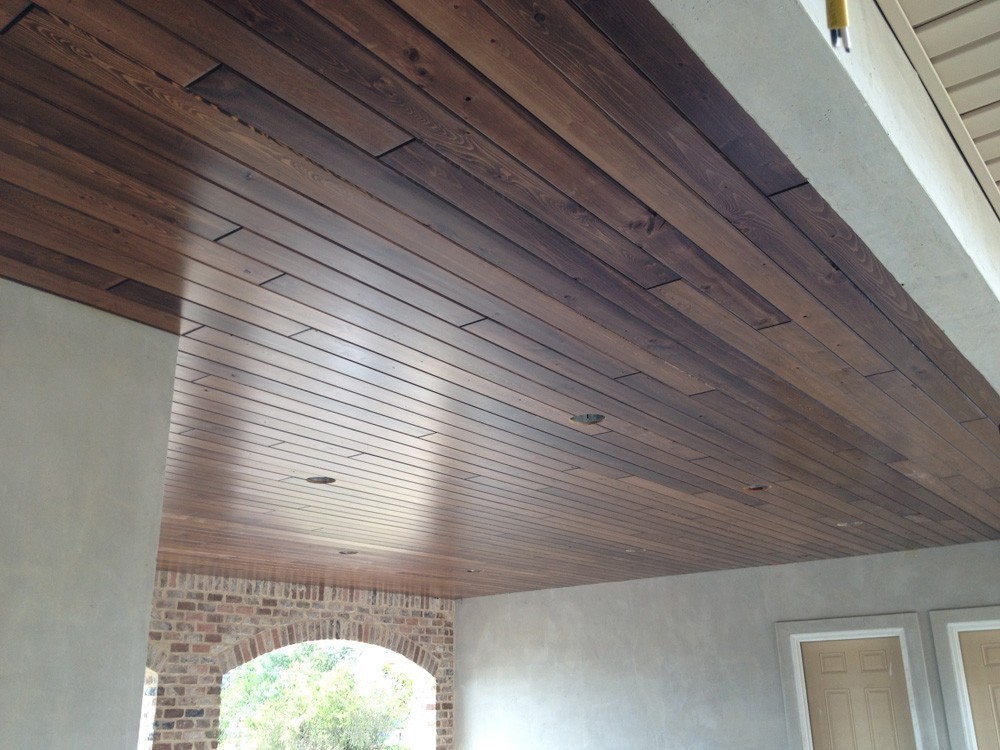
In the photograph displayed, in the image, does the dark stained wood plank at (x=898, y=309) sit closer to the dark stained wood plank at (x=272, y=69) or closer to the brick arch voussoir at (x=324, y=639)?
the dark stained wood plank at (x=272, y=69)

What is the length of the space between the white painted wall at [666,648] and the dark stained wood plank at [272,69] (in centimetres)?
627

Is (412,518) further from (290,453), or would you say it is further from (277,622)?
(277,622)

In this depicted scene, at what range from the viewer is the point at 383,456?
4.10 metres

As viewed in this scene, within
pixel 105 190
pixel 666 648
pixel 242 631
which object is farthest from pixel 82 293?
pixel 666 648

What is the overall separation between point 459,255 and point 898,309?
4.43 feet

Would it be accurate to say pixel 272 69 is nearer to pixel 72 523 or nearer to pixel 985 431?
pixel 72 523

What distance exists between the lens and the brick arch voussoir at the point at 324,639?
299 inches

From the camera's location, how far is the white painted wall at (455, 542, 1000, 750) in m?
6.75

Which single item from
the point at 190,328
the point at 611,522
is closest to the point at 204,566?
the point at 611,522

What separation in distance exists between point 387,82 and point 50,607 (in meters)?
1.51

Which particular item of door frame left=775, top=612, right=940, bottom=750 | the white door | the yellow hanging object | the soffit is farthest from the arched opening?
the yellow hanging object

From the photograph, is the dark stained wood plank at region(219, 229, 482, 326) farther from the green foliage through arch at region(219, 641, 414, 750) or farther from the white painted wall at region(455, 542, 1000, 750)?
the green foliage through arch at region(219, 641, 414, 750)

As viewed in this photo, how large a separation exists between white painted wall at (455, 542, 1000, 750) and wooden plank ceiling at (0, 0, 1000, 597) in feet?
7.84

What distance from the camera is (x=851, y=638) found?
6898 mm
